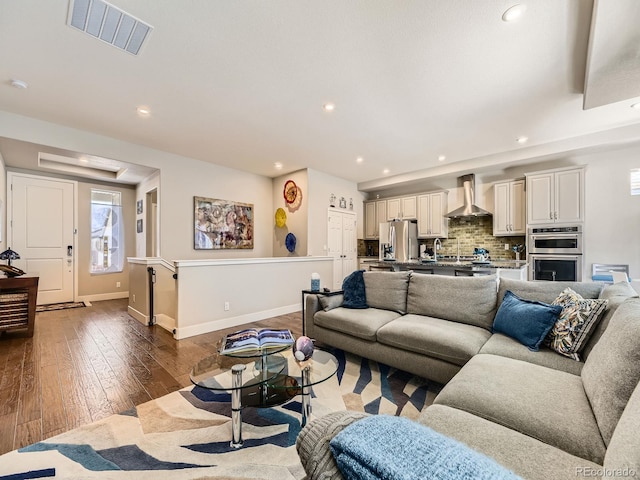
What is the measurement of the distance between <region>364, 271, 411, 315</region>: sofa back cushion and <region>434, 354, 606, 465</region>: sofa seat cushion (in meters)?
1.32

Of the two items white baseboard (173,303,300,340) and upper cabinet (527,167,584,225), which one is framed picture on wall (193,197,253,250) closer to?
white baseboard (173,303,300,340)

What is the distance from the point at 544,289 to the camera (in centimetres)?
233

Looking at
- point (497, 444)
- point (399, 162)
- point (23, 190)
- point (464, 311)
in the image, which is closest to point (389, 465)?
point (497, 444)

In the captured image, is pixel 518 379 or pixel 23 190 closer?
pixel 518 379

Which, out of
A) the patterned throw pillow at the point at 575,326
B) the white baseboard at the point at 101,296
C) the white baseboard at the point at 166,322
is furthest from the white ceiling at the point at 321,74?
the white baseboard at the point at 101,296

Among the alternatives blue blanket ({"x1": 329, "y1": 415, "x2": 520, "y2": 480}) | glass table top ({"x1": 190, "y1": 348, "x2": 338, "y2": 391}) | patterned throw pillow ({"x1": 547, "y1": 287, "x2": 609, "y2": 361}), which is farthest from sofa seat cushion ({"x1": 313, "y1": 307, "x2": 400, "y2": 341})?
blue blanket ({"x1": 329, "y1": 415, "x2": 520, "y2": 480})

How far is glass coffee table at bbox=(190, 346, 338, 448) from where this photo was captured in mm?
1699

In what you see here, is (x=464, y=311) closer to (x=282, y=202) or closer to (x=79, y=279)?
(x=282, y=202)

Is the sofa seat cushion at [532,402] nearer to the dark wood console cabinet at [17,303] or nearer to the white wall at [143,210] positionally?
the dark wood console cabinet at [17,303]

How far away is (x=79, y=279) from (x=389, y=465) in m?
7.68

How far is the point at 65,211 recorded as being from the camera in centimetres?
585

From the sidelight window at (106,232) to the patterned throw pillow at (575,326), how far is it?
7.81m

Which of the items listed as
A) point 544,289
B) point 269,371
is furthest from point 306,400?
point 544,289

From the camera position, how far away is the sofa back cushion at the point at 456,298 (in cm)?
253
